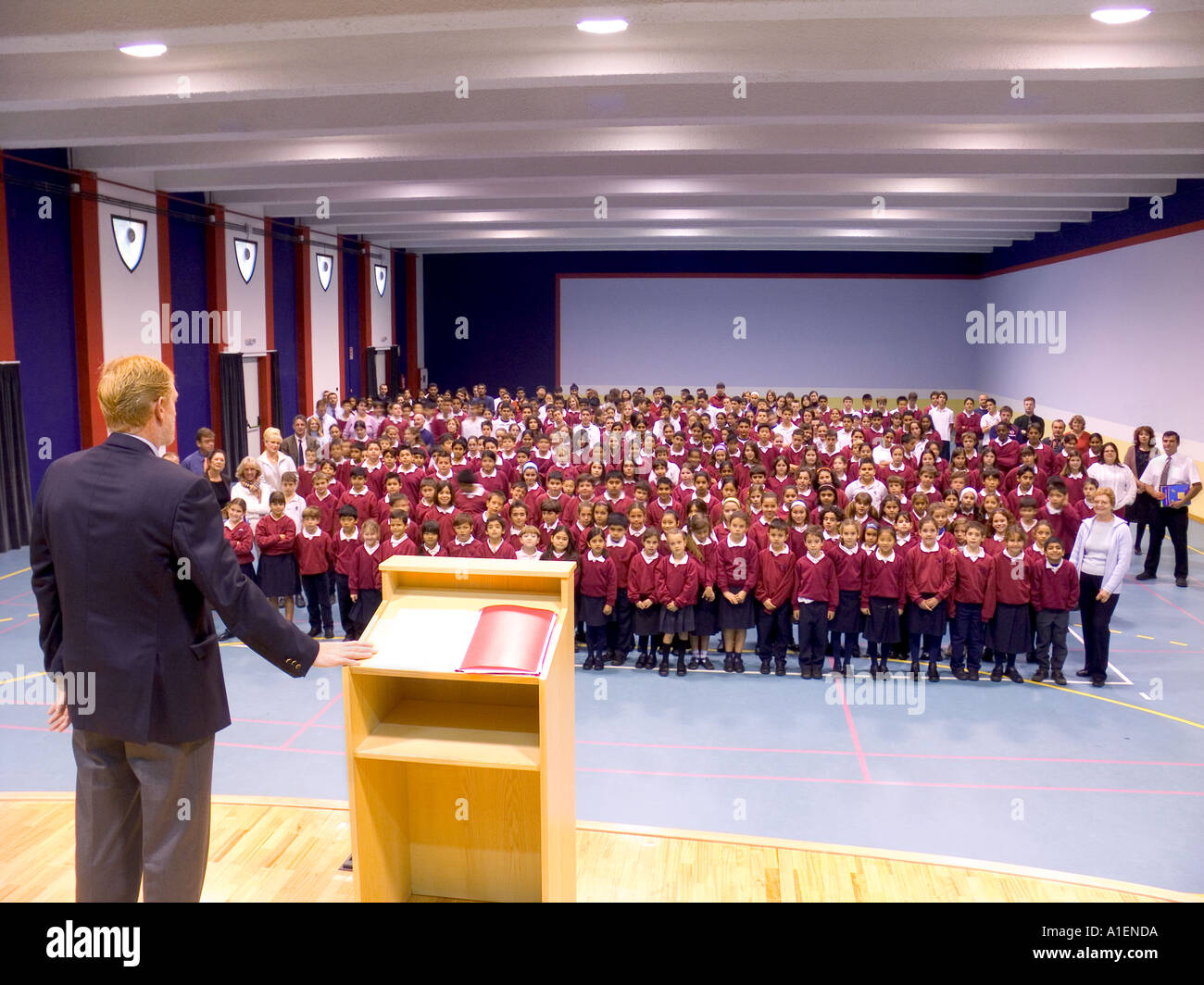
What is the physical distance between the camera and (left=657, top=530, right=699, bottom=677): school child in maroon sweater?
8.20 m

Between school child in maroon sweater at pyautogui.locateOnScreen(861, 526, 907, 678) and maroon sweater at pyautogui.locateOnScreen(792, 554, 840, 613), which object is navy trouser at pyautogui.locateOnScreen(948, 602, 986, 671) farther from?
maroon sweater at pyautogui.locateOnScreen(792, 554, 840, 613)

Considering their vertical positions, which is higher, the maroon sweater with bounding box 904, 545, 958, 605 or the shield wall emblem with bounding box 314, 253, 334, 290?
the shield wall emblem with bounding box 314, 253, 334, 290

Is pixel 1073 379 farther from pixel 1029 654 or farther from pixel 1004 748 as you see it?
pixel 1004 748

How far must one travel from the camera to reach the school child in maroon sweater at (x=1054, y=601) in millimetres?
7887

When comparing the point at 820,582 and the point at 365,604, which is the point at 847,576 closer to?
the point at 820,582

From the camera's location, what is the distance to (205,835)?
2996mm

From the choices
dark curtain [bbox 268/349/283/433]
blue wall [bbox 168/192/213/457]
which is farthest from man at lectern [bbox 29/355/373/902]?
dark curtain [bbox 268/349/283/433]

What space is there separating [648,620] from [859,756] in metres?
2.28

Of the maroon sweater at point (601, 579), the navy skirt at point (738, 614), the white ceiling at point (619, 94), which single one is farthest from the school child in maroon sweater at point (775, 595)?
the white ceiling at point (619, 94)

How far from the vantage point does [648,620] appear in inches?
330

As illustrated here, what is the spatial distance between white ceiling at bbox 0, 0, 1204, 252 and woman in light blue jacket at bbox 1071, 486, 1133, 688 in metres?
3.53

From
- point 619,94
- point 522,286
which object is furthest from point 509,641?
point 522,286

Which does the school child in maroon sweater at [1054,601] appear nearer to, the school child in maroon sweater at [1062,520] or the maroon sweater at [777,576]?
the maroon sweater at [777,576]
